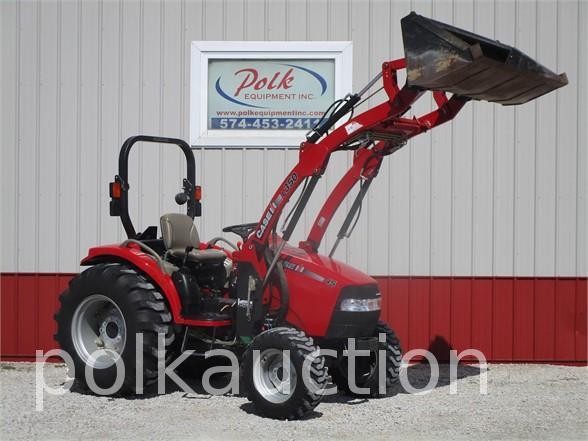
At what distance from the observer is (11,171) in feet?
33.0

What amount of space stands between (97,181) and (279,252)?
3.55 m

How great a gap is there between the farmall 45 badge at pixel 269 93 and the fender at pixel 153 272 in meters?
2.55

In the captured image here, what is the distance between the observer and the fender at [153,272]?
A: 7715mm

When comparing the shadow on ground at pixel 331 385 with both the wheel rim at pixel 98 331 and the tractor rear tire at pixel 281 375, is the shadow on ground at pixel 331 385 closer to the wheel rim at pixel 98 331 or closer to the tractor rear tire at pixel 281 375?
the tractor rear tire at pixel 281 375

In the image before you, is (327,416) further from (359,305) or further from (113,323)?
(113,323)

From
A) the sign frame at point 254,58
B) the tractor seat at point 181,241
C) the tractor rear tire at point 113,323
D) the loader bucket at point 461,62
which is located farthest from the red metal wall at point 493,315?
the loader bucket at point 461,62

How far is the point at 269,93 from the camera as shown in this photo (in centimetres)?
1004

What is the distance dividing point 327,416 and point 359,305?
101 centimetres

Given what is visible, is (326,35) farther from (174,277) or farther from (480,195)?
(174,277)

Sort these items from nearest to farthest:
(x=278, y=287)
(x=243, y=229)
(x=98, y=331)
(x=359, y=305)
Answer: (x=359, y=305) → (x=278, y=287) → (x=243, y=229) → (x=98, y=331)

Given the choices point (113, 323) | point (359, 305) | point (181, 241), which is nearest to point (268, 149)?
point (181, 241)

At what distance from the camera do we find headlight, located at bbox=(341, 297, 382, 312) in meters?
7.33

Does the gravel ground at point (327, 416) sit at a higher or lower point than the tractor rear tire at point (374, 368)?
lower

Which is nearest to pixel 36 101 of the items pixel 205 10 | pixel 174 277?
pixel 205 10
